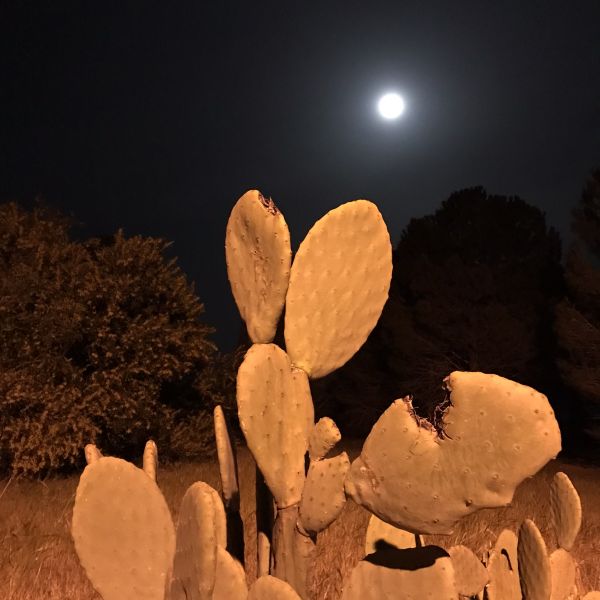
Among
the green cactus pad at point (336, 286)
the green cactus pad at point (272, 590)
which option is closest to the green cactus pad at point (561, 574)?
the green cactus pad at point (336, 286)

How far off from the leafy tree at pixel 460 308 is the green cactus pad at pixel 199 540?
484 inches

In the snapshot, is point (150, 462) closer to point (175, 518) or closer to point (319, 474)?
point (319, 474)

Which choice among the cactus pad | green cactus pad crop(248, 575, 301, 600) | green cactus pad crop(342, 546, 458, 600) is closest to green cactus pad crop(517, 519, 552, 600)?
green cactus pad crop(342, 546, 458, 600)

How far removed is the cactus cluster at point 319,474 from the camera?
3.85 feet

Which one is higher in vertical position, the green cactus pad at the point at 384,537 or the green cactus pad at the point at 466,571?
the green cactus pad at the point at 384,537

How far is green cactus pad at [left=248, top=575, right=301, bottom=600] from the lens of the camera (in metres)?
1.32

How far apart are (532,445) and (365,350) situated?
15544 millimetres

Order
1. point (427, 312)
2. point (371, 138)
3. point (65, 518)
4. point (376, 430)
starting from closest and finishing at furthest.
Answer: point (376, 430)
point (65, 518)
point (427, 312)
point (371, 138)

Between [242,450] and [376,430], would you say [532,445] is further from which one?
[242,450]

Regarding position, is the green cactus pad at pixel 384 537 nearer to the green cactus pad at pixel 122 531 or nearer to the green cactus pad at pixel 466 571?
the green cactus pad at pixel 466 571

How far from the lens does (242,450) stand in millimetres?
10781

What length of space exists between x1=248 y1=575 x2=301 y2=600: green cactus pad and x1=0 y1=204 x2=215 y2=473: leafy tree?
6.89 metres

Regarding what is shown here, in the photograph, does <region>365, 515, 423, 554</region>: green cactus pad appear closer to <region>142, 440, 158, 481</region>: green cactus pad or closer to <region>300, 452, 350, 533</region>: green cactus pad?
Answer: <region>300, 452, 350, 533</region>: green cactus pad

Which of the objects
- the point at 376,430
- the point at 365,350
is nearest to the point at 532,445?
the point at 376,430
